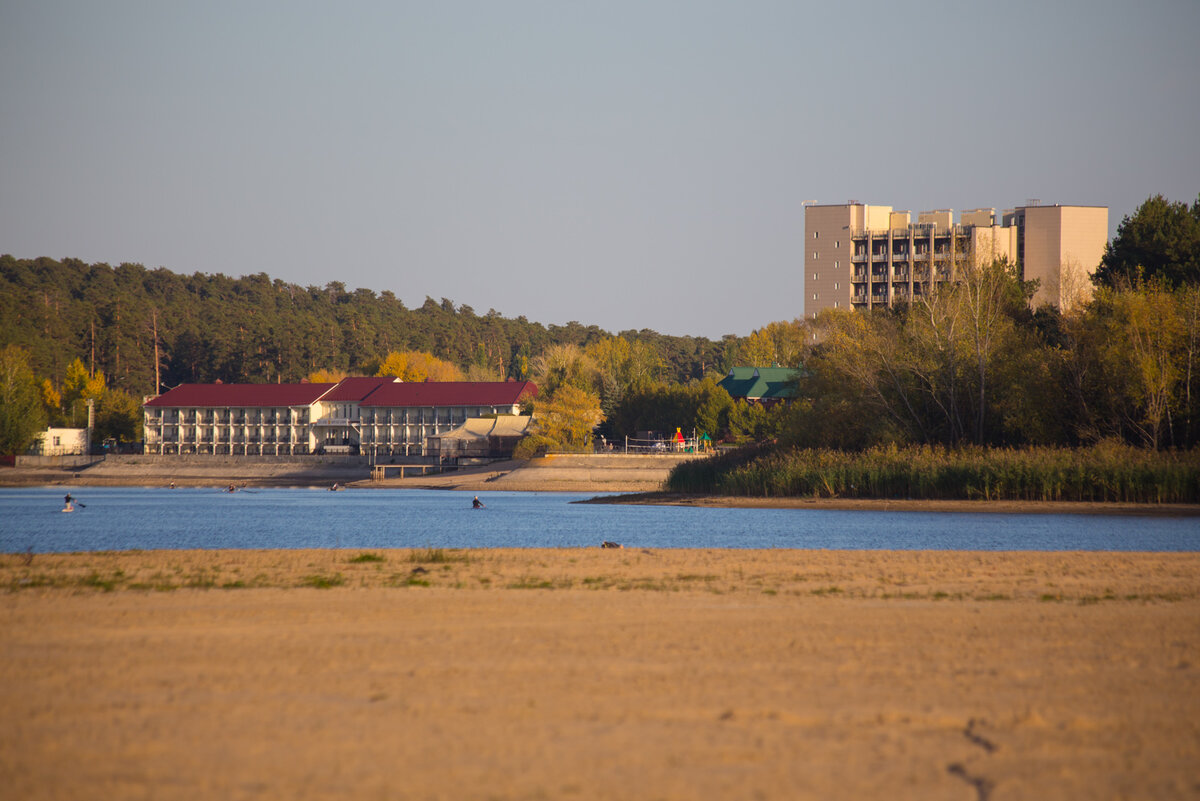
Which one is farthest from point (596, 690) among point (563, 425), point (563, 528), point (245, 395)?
point (245, 395)

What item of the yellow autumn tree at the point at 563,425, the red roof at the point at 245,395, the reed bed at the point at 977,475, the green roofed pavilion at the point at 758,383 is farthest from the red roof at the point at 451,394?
the reed bed at the point at 977,475

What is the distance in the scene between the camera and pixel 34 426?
9969 cm

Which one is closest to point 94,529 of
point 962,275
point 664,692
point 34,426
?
point 664,692

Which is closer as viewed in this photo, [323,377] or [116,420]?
[116,420]

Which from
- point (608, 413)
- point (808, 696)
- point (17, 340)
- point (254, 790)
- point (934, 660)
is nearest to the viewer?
point (254, 790)

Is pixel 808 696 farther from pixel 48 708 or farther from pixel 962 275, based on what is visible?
pixel 962 275

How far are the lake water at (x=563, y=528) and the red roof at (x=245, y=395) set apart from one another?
5740 centimetres

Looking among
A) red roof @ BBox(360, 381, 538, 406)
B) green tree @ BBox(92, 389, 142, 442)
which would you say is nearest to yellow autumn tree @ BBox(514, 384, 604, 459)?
red roof @ BBox(360, 381, 538, 406)

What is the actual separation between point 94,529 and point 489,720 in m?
33.5

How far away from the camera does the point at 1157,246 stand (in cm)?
5794

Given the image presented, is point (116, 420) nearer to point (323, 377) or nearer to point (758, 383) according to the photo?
point (323, 377)

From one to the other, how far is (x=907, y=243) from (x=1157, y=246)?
52872 millimetres

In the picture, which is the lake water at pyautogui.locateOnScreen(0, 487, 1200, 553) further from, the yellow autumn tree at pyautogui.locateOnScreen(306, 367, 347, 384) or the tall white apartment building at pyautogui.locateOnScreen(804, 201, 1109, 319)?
the yellow autumn tree at pyautogui.locateOnScreen(306, 367, 347, 384)

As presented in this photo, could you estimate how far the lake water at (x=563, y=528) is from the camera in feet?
96.4
